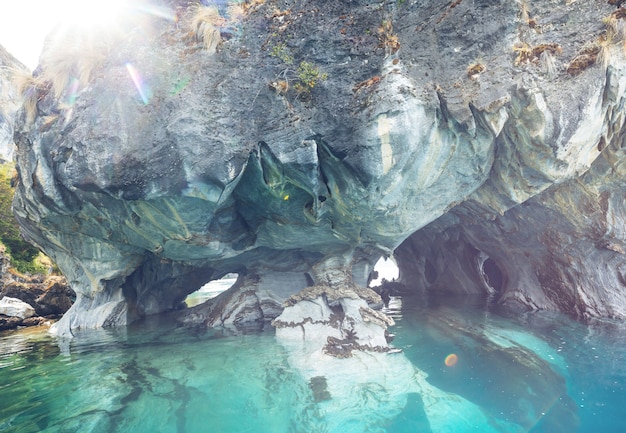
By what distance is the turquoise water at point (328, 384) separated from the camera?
6660mm

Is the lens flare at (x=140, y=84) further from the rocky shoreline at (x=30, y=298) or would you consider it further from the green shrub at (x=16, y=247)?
the green shrub at (x=16, y=247)

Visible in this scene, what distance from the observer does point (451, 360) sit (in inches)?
386

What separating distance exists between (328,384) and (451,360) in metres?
3.82

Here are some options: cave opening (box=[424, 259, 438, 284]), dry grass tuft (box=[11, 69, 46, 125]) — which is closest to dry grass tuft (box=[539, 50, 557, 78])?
dry grass tuft (box=[11, 69, 46, 125])

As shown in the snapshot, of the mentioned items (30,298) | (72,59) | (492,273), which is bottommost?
(492,273)

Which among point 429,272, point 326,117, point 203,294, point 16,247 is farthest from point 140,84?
point 203,294

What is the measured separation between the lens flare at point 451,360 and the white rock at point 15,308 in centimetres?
2130

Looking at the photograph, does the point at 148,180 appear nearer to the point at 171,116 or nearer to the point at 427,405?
the point at 171,116

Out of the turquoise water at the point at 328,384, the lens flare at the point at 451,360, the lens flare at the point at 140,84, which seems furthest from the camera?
the lens flare at the point at 140,84

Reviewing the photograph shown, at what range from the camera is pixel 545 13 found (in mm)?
10594

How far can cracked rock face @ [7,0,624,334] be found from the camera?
10.0m

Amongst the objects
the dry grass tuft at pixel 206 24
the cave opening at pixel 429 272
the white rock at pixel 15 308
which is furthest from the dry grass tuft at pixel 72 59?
the cave opening at pixel 429 272

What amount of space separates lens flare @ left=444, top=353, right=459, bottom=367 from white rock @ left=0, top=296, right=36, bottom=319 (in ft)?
69.9

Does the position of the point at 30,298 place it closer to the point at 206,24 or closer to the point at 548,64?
the point at 206,24
